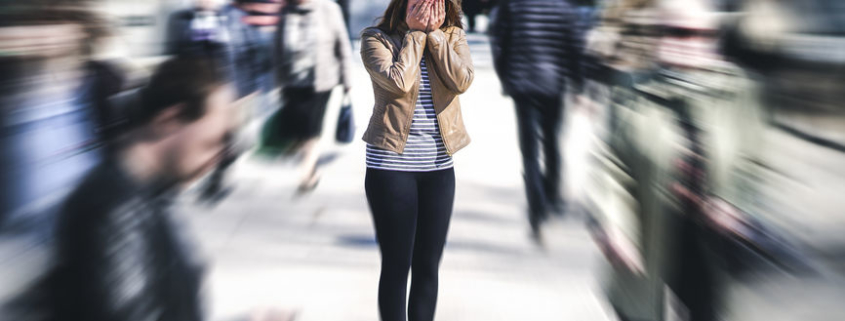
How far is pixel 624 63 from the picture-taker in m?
3.37

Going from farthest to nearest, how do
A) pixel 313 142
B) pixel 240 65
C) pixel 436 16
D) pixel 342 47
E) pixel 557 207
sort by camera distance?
pixel 313 142, pixel 342 47, pixel 240 65, pixel 557 207, pixel 436 16

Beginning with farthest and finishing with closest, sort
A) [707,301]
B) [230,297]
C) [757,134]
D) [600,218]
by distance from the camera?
[600,218] < [230,297] < [707,301] < [757,134]

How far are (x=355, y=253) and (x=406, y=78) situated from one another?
6.31 ft

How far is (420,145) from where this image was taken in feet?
6.77

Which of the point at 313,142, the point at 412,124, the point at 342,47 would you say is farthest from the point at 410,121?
the point at 313,142

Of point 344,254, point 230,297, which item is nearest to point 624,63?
point 344,254

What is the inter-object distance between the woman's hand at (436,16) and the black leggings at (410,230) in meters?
0.46

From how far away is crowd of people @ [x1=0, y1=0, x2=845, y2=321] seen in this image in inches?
79.7

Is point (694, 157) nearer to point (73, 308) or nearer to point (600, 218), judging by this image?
point (600, 218)

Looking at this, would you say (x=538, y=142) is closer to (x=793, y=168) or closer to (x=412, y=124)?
(x=793, y=168)

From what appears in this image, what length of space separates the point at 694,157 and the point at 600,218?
1.02 metres

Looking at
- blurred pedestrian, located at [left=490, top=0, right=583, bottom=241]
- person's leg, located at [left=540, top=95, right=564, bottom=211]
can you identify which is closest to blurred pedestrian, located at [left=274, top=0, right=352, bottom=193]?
blurred pedestrian, located at [left=490, top=0, right=583, bottom=241]

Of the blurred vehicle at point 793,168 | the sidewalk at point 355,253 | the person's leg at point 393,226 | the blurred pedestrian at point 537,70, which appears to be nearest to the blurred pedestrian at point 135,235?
the sidewalk at point 355,253

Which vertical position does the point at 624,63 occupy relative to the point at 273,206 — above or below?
above
